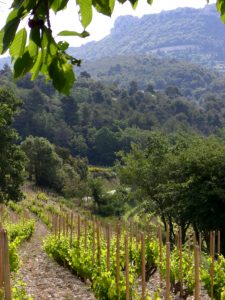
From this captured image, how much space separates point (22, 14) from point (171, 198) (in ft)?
68.2

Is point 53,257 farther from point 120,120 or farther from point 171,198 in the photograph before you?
point 120,120

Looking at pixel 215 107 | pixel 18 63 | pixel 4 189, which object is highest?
pixel 18 63

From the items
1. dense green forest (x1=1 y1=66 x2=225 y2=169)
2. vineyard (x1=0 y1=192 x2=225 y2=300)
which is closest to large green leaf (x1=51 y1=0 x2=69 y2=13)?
vineyard (x1=0 y1=192 x2=225 y2=300)

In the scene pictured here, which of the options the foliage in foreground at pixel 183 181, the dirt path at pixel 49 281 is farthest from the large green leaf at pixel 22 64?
the foliage in foreground at pixel 183 181

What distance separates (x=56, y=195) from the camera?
4384 cm

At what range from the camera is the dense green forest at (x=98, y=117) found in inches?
3356

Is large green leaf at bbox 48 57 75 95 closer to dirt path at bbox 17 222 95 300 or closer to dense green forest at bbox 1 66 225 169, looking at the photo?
dirt path at bbox 17 222 95 300

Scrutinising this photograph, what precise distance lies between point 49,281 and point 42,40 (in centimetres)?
915

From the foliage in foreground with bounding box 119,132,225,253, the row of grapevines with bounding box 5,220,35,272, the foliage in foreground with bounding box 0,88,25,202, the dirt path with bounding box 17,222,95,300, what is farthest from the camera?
the foliage in foreground with bounding box 0,88,25,202

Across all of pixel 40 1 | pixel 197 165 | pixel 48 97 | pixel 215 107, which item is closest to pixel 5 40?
pixel 40 1

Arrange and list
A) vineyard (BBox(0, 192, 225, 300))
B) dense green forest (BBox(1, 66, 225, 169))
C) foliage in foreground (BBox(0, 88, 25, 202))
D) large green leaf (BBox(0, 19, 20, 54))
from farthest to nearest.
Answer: dense green forest (BBox(1, 66, 225, 169)) → foliage in foreground (BBox(0, 88, 25, 202)) → vineyard (BBox(0, 192, 225, 300)) → large green leaf (BBox(0, 19, 20, 54))

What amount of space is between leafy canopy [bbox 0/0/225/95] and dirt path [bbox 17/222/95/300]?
19.9 feet

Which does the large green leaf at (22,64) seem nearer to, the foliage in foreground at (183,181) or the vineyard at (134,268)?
the vineyard at (134,268)

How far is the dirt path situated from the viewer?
8.38 meters
